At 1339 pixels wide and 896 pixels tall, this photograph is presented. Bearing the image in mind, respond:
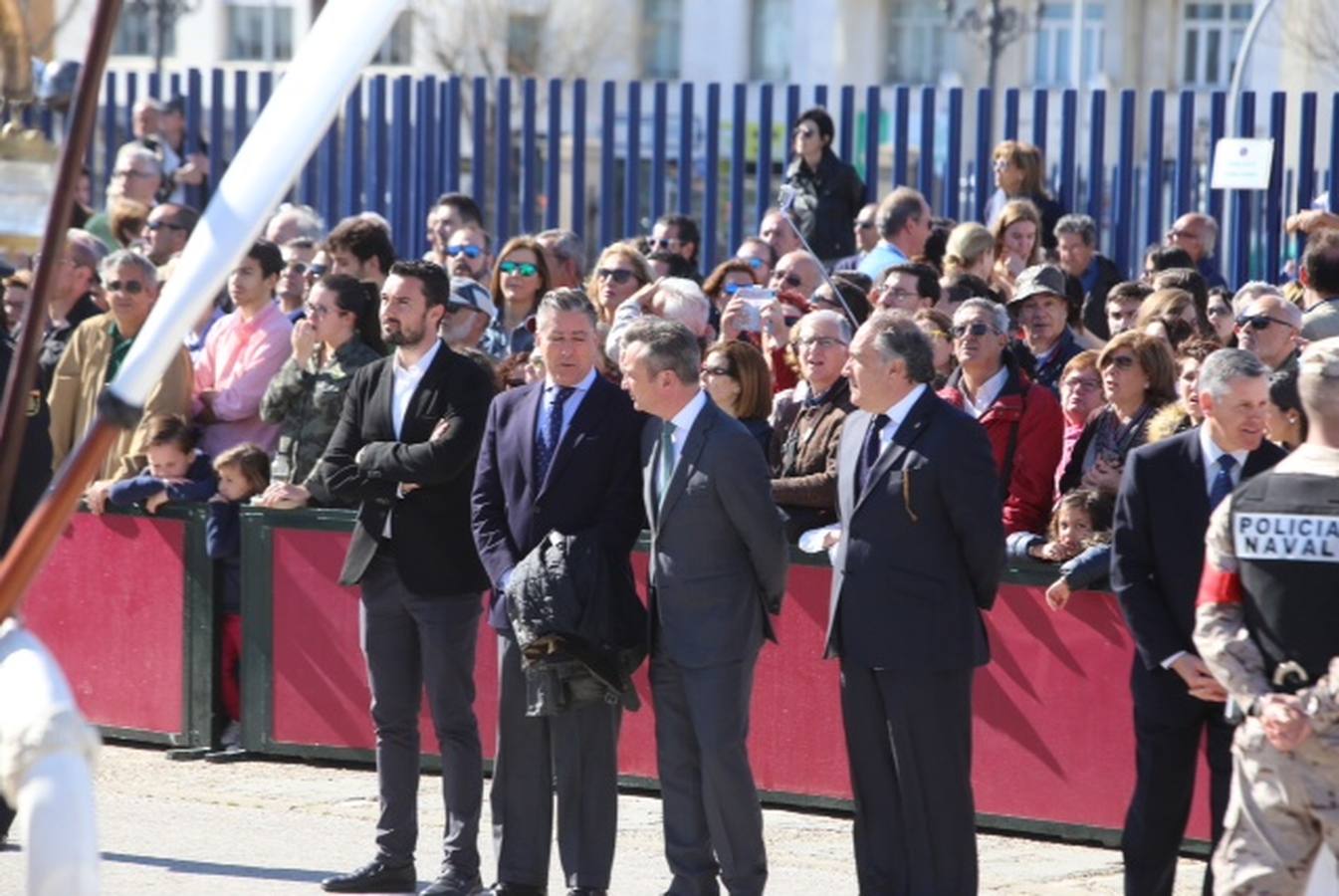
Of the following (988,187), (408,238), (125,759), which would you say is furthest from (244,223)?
(408,238)

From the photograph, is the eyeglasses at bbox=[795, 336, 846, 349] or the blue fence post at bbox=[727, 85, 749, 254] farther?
the blue fence post at bbox=[727, 85, 749, 254]

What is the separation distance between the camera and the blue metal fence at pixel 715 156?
49.9 feet

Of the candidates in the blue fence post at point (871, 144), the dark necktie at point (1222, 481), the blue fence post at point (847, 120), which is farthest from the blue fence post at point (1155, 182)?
the dark necktie at point (1222, 481)

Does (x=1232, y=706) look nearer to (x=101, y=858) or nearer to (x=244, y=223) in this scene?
(x=244, y=223)

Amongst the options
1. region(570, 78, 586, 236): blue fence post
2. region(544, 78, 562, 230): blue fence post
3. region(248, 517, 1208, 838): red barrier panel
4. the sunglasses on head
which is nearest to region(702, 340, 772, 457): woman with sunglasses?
region(248, 517, 1208, 838): red barrier panel

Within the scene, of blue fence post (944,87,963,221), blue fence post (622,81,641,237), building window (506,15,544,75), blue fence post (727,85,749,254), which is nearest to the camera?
blue fence post (944,87,963,221)

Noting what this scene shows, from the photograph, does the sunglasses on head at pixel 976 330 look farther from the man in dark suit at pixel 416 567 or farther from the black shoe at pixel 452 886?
the black shoe at pixel 452 886

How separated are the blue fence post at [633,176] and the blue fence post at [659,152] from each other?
11 cm

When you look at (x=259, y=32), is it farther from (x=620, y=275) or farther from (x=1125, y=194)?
(x=620, y=275)

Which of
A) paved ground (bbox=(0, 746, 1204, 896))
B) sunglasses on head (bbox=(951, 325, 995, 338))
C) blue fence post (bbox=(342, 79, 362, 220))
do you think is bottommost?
paved ground (bbox=(0, 746, 1204, 896))

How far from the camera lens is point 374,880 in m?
8.96

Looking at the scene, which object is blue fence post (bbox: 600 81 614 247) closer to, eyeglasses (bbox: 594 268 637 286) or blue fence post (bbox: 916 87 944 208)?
blue fence post (bbox: 916 87 944 208)

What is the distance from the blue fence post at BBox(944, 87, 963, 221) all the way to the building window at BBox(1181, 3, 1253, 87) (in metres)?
33.8

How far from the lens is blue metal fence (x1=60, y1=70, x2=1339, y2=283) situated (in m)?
15.2
